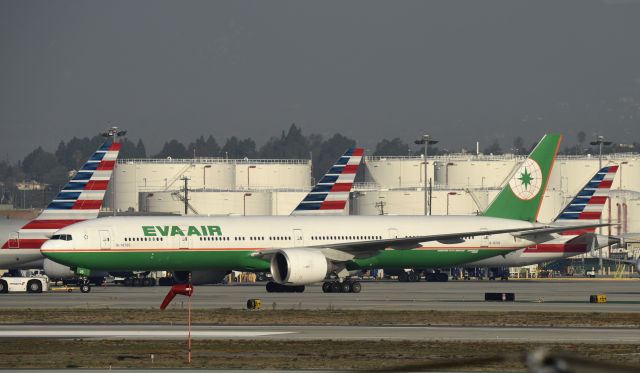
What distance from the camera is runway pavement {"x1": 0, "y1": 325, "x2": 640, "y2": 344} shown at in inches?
1373

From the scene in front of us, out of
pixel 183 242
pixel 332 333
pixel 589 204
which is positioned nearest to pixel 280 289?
pixel 183 242

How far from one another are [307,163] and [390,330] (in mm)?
153001

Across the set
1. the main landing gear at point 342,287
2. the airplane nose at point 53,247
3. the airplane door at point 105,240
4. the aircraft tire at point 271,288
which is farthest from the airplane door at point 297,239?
the airplane nose at point 53,247

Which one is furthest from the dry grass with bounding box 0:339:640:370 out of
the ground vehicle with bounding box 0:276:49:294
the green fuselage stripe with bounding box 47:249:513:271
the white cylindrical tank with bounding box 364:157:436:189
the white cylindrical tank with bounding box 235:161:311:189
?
the white cylindrical tank with bounding box 235:161:311:189

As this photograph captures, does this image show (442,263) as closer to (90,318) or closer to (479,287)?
(479,287)

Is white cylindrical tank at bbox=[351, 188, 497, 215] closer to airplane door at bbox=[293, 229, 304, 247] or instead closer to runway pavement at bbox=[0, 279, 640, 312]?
runway pavement at bbox=[0, 279, 640, 312]

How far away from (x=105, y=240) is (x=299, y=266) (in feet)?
35.5

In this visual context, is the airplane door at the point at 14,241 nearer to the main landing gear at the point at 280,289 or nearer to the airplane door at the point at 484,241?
the main landing gear at the point at 280,289

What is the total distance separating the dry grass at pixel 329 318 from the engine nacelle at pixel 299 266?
1724cm

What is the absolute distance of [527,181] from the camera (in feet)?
270

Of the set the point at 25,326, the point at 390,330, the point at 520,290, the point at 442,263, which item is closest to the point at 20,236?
the point at 442,263

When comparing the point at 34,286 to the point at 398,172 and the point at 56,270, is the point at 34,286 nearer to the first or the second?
the point at 56,270

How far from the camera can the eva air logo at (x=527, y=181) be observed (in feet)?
268

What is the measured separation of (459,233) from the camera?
7219 cm
